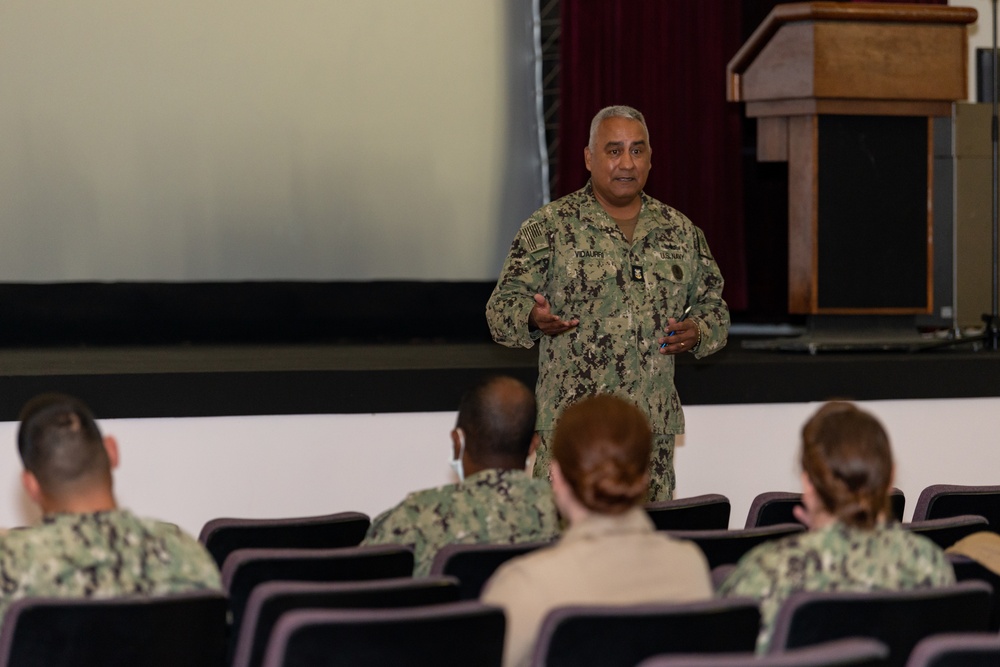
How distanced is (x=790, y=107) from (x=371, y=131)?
92.7 inches

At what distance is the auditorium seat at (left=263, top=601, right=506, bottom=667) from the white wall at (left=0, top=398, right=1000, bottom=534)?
7.94 feet

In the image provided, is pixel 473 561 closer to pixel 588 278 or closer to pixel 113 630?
pixel 113 630

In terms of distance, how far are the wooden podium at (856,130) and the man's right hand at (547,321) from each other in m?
1.66

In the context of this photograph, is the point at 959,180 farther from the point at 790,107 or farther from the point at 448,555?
the point at 448,555

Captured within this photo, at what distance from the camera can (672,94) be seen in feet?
22.8

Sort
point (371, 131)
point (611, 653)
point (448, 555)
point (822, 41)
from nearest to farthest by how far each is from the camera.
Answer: point (611, 653), point (448, 555), point (822, 41), point (371, 131)

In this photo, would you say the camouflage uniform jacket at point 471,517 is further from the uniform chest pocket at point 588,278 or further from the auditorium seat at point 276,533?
the uniform chest pocket at point 588,278

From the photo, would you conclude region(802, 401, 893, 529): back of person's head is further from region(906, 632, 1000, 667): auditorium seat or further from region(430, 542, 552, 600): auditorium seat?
region(430, 542, 552, 600): auditorium seat

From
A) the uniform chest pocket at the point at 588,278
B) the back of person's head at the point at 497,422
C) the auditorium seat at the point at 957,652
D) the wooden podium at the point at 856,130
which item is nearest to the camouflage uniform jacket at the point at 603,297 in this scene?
the uniform chest pocket at the point at 588,278

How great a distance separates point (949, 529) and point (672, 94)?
4.71 m

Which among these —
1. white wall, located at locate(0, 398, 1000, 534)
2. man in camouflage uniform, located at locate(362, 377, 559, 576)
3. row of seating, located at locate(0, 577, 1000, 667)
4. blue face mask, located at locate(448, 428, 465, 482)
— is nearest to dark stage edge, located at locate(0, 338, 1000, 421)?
white wall, located at locate(0, 398, 1000, 534)

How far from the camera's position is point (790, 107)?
15.4ft

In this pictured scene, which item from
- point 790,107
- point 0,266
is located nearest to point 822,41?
point 790,107

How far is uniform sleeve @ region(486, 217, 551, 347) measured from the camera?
3.44 m
